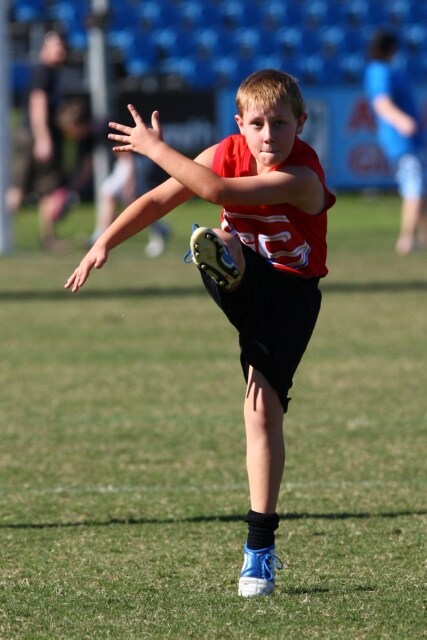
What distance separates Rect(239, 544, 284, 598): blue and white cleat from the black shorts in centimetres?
46

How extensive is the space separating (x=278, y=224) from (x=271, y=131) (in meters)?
0.30

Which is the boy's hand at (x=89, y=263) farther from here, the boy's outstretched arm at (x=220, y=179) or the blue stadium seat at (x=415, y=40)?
the blue stadium seat at (x=415, y=40)

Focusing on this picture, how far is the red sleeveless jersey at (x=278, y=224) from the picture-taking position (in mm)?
3996

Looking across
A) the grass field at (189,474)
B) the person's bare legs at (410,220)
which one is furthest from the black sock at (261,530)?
the person's bare legs at (410,220)

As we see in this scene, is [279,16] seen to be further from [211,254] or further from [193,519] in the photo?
[211,254]

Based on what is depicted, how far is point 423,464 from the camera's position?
18.8 ft

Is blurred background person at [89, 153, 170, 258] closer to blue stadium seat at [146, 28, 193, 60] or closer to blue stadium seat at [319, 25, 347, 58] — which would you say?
blue stadium seat at [146, 28, 193, 60]

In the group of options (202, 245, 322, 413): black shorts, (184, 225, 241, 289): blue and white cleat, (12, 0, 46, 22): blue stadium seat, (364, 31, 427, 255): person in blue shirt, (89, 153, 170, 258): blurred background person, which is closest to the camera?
(184, 225, 241, 289): blue and white cleat

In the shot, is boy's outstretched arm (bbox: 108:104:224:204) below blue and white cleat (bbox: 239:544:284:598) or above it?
above

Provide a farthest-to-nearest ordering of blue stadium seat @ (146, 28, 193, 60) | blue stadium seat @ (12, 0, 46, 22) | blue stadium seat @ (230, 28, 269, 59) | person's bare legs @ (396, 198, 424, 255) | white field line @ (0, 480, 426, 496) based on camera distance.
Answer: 1. blue stadium seat @ (230, 28, 269, 59)
2. blue stadium seat @ (146, 28, 193, 60)
3. blue stadium seat @ (12, 0, 46, 22)
4. person's bare legs @ (396, 198, 424, 255)
5. white field line @ (0, 480, 426, 496)

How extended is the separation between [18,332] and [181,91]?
571 inches

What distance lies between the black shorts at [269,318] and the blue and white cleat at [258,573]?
1.51 ft

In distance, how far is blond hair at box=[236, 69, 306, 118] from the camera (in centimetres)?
382

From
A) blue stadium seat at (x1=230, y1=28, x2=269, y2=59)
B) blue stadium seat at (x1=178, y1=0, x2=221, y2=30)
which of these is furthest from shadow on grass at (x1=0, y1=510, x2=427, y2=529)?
blue stadium seat at (x1=178, y1=0, x2=221, y2=30)
